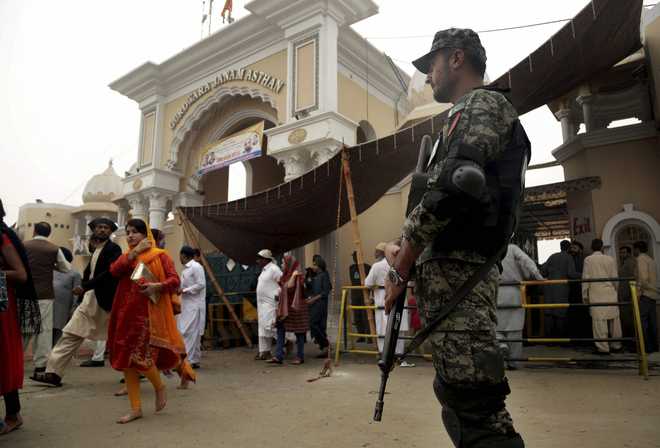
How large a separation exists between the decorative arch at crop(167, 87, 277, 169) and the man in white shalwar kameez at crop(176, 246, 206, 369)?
6.91m

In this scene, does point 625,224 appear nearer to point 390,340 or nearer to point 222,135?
point 390,340

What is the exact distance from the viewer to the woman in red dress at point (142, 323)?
3287 mm

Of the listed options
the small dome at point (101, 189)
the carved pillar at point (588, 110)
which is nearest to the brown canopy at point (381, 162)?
the carved pillar at point (588, 110)

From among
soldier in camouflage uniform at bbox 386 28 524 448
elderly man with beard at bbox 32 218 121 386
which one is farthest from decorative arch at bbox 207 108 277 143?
soldier in camouflage uniform at bbox 386 28 524 448

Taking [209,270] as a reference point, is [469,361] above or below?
below

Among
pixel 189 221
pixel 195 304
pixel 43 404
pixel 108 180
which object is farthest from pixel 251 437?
pixel 108 180

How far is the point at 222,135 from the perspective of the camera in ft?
45.6

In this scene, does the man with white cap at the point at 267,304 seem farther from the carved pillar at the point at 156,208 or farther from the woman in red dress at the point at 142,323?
the carved pillar at the point at 156,208

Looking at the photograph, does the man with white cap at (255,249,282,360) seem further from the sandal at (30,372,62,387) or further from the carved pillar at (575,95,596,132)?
the carved pillar at (575,95,596,132)

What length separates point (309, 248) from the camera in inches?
425

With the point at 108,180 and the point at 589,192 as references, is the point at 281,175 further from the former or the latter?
the point at 108,180

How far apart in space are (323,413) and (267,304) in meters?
3.35

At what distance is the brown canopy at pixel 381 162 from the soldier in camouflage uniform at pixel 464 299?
2872 millimetres

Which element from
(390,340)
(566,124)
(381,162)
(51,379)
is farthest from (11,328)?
(566,124)
